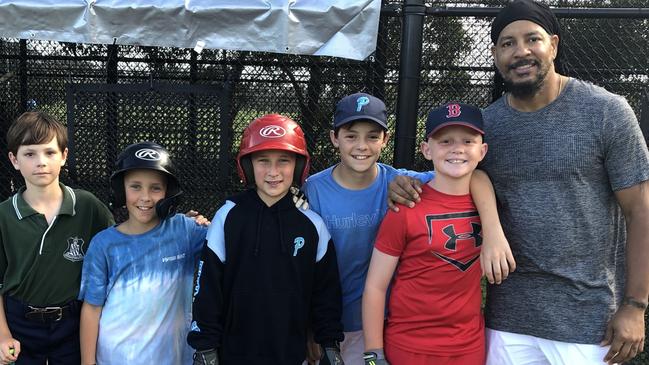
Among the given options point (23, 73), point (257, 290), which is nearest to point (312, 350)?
point (257, 290)

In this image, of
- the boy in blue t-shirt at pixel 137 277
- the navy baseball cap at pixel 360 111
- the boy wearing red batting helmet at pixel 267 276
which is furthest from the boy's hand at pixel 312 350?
the navy baseball cap at pixel 360 111

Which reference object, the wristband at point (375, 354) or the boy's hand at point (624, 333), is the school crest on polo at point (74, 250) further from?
the boy's hand at point (624, 333)

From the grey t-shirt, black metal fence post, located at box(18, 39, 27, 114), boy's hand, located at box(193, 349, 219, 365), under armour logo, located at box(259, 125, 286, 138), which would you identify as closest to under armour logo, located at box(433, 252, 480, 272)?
the grey t-shirt

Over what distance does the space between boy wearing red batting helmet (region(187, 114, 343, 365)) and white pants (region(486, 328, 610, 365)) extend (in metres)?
0.74

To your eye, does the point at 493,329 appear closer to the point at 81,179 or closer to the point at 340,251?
the point at 340,251

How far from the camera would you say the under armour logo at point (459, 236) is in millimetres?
2246

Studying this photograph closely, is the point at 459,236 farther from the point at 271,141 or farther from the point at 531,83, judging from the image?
the point at 271,141

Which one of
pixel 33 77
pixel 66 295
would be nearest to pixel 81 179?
pixel 33 77

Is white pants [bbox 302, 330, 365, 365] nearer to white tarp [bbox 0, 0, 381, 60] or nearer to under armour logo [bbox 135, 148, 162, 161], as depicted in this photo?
under armour logo [bbox 135, 148, 162, 161]

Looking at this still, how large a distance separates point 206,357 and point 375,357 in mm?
756

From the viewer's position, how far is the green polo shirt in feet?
8.10

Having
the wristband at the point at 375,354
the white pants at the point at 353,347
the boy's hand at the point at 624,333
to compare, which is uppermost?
the boy's hand at the point at 624,333

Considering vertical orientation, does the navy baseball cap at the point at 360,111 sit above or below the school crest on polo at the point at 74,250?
above

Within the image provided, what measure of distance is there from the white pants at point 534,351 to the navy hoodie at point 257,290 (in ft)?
2.46
